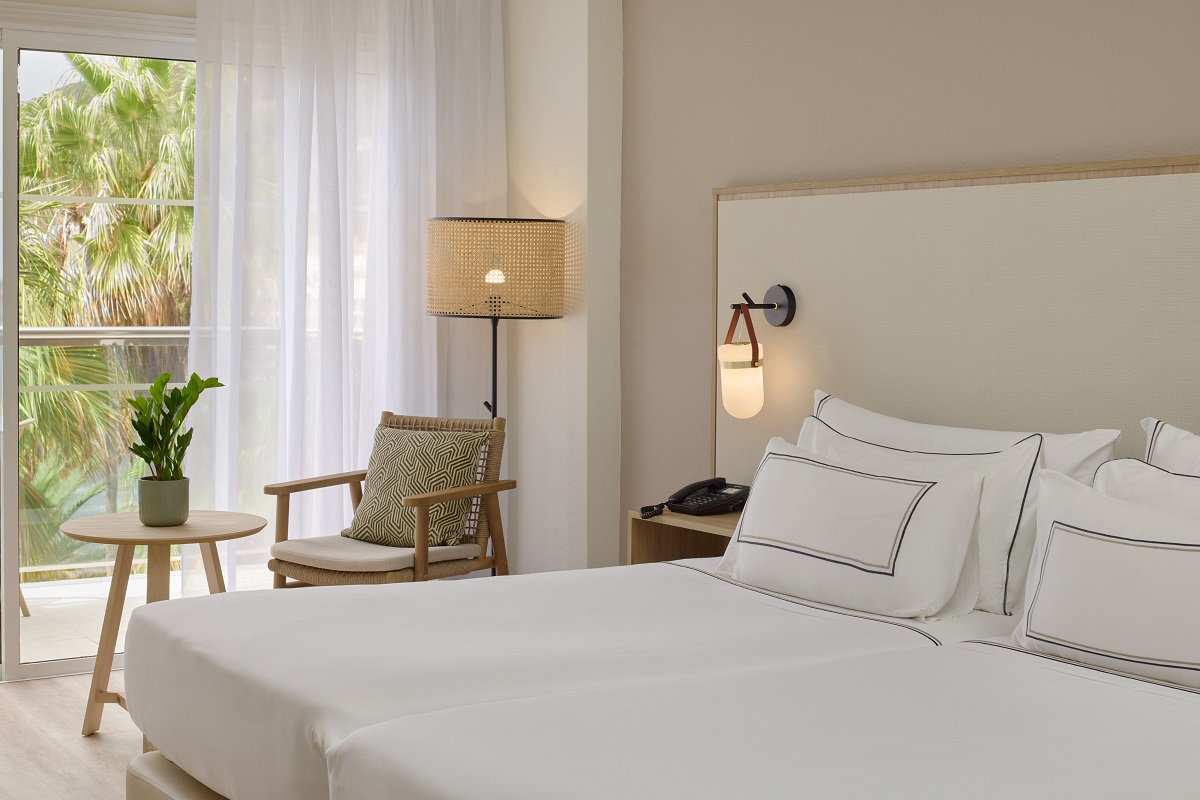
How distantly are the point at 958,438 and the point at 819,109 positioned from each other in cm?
119

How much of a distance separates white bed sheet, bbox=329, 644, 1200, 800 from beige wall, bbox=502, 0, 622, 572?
7.75 ft

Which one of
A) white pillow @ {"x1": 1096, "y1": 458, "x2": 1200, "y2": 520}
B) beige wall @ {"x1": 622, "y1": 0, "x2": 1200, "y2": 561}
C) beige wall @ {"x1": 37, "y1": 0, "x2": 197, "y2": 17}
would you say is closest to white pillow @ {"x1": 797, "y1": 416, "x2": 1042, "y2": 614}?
white pillow @ {"x1": 1096, "y1": 458, "x2": 1200, "y2": 520}

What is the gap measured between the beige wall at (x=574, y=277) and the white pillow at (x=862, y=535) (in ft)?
4.99

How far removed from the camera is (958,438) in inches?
119

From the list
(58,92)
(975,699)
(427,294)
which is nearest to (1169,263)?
(975,699)

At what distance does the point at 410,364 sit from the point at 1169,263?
2.78 m

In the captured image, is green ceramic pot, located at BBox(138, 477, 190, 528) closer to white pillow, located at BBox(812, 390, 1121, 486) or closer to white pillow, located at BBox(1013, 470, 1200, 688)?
white pillow, located at BBox(812, 390, 1121, 486)

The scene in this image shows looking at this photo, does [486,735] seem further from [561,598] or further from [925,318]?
[925,318]

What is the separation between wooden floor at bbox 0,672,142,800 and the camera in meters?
3.33

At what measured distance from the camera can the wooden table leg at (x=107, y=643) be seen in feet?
12.3

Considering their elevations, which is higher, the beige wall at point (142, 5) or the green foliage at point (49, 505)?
the beige wall at point (142, 5)

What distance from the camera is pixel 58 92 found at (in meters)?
4.31

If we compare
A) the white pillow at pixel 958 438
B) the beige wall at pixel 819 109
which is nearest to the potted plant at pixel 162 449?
the beige wall at pixel 819 109

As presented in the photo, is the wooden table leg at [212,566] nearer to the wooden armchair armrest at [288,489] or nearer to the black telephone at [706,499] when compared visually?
the wooden armchair armrest at [288,489]
